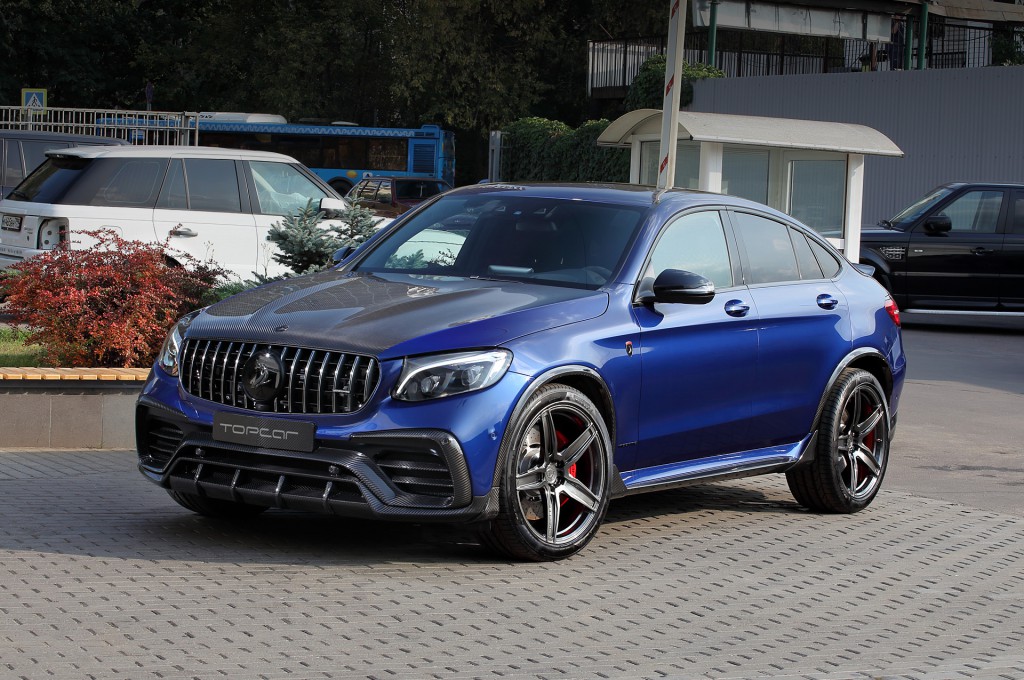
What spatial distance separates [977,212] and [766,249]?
12.8m

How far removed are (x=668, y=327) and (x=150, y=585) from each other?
262cm

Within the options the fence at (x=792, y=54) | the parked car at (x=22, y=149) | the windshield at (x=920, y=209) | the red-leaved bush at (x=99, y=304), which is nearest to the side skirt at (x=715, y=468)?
the red-leaved bush at (x=99, y=304)

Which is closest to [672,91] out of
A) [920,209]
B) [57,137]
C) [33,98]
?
[920,209]

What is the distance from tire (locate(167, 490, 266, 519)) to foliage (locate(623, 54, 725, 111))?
30.7 meters

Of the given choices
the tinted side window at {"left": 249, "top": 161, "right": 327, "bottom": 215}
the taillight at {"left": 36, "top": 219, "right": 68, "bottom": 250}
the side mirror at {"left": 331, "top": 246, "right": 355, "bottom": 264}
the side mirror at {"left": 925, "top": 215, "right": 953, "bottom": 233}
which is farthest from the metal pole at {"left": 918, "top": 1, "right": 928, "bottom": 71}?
the side mirror at {"left": 331, "top": 246, "right": 355, "bottom": 264}

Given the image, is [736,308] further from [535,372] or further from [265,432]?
[265,432]

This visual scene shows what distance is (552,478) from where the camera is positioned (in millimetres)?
6465

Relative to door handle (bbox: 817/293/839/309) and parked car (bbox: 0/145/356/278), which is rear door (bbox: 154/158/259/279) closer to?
parked car (bbox: 0/145/356/278)

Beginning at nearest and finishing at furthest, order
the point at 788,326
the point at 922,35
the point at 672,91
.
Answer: the point at 788,326, the point at 672,91, the point at 922,35

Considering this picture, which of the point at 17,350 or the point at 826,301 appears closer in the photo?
the point at 826,301

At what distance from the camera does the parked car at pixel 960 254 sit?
19625mm

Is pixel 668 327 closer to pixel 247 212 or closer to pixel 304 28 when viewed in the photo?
pixel 247 212

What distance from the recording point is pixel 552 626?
5508mm

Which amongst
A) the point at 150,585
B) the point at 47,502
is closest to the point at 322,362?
the point at 150,585
